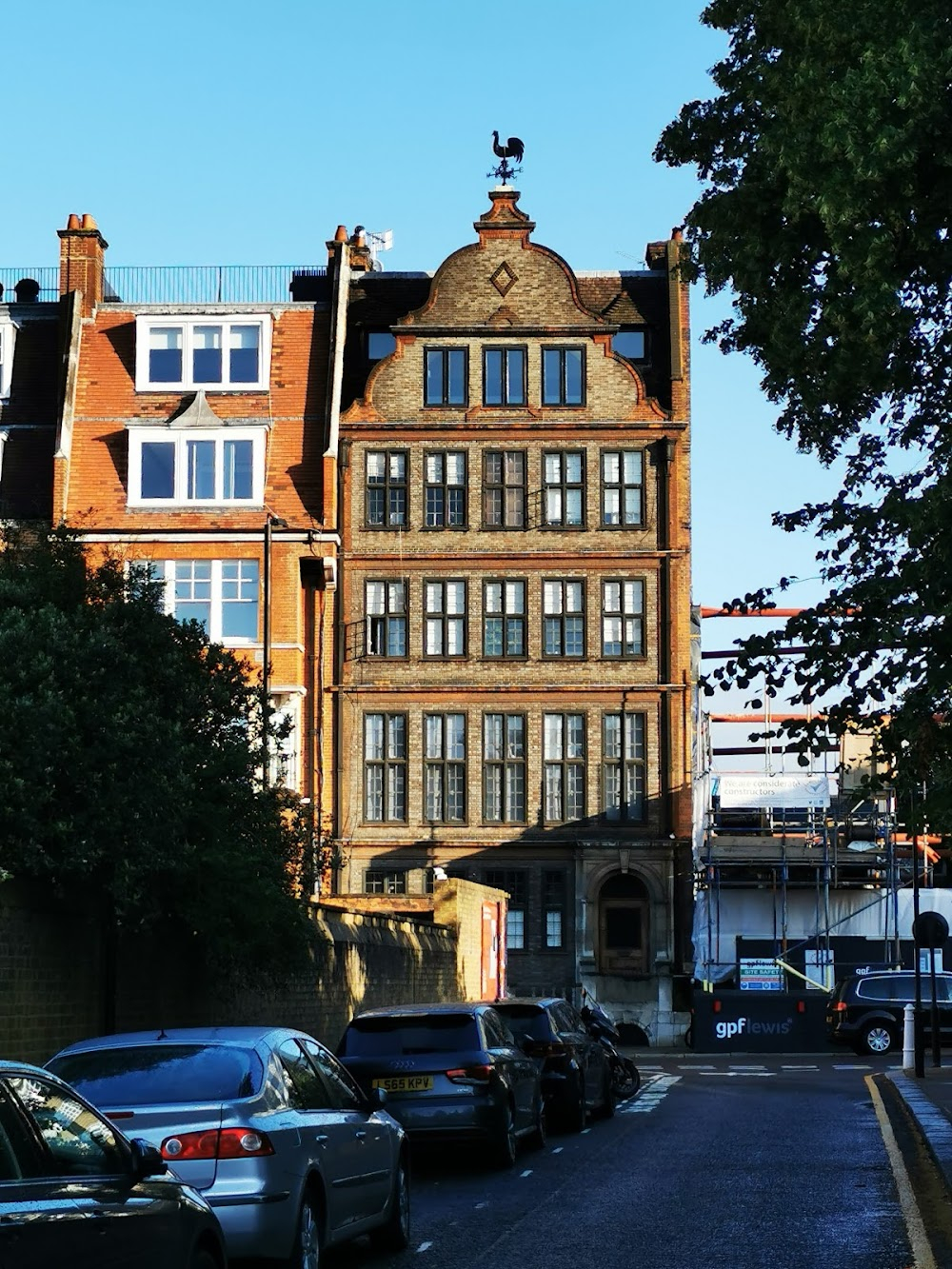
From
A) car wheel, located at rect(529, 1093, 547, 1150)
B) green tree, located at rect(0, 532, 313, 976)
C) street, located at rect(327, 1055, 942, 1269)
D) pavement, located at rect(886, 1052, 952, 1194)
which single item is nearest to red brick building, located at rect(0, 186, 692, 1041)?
pavement, located at rect(886, 1052, 952, 1194)

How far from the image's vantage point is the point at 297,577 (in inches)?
1986

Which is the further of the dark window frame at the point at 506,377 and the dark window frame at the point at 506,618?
the dark window frame at the point at 506,377

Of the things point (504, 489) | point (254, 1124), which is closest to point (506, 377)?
point (504, 489)

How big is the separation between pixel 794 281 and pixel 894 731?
4291 millimetres

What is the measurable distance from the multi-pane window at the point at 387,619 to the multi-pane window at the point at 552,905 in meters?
6.83

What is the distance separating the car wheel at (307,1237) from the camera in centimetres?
1165

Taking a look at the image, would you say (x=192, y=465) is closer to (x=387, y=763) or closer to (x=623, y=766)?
(x=387, y=763)

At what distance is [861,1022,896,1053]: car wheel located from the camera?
4622cm

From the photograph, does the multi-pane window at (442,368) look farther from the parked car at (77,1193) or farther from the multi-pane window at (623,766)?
the parked car at (77,1193)

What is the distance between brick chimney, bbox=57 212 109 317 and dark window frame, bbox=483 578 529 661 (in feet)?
42.0

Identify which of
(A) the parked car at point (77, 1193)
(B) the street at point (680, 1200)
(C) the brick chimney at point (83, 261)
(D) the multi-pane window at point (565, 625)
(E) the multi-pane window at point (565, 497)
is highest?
(C) the brick chimney at point (83, 261)

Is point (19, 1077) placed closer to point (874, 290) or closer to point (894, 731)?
point (874, 290)

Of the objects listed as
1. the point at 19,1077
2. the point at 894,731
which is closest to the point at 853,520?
the point at 894,731

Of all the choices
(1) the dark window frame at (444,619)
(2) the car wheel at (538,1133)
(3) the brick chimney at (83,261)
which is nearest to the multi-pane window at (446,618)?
(1) the dark window frame at (444,619)
